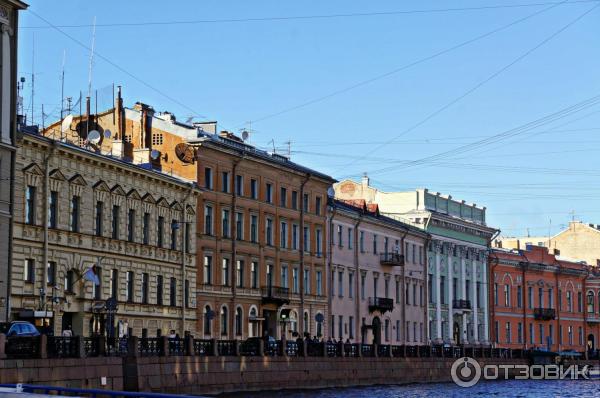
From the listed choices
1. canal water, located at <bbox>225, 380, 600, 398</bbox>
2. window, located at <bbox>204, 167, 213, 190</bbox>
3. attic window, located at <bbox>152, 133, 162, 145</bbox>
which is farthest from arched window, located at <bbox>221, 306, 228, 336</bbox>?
attic window, located at <bbox>152, 133, 162, 145</bbox>

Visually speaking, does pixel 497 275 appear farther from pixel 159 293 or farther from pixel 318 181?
pixel 159 293

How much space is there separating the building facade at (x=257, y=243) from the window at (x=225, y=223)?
0.14 feet

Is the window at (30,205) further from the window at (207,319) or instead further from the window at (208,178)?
the window at (207,319)

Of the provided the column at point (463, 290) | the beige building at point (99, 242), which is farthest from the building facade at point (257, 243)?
the column at point (463, 290)

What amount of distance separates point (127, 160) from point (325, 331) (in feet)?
57.2

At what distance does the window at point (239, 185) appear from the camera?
5384 centimetres

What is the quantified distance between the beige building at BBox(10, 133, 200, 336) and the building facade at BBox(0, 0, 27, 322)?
3.26 ft

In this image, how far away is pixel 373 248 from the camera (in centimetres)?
6794

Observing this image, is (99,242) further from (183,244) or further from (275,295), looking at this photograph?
(275,295)

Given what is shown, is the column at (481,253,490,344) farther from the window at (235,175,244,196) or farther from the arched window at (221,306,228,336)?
the arched window at (221,306,228,336)

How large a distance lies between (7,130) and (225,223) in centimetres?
1643

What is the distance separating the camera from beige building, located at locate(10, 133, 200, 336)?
131 ft

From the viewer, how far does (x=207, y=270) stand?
51688mm

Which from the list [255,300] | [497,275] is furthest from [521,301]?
[255,300]
